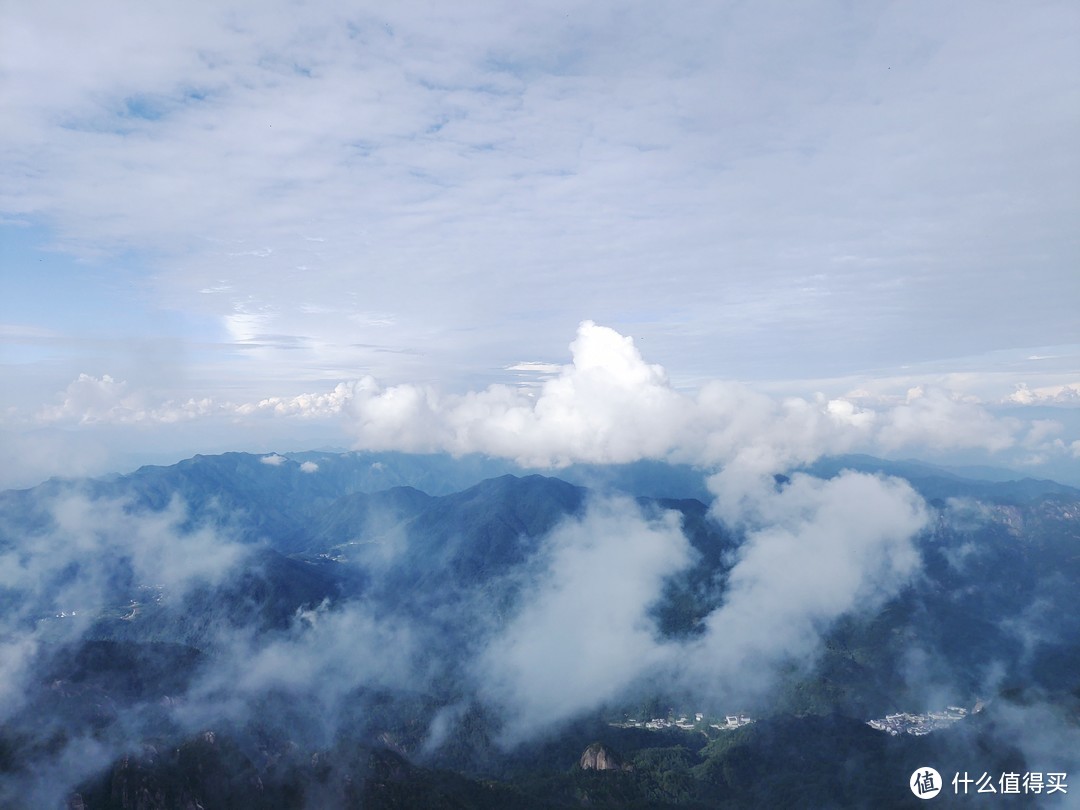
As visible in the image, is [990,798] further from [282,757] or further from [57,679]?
[57,679]

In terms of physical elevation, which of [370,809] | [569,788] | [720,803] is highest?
[370,809]

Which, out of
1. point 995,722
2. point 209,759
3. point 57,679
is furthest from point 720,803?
point 57,679

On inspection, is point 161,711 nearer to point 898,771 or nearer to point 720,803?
point 720,803

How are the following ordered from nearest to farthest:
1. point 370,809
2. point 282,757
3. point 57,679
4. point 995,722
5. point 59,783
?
point 59,783 < point 370,809 < point 282,757 < point 57,679 < point 995,722

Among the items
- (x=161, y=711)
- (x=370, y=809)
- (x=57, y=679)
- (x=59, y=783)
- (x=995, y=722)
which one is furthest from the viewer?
(x=995, y=722)

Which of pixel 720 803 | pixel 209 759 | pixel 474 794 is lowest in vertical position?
pixel 720 803

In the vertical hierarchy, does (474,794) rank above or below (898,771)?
above

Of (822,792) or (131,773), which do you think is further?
(822,792)

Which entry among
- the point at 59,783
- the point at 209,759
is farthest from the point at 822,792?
the point at 59,783

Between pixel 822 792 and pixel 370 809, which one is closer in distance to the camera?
pixel 370 809
